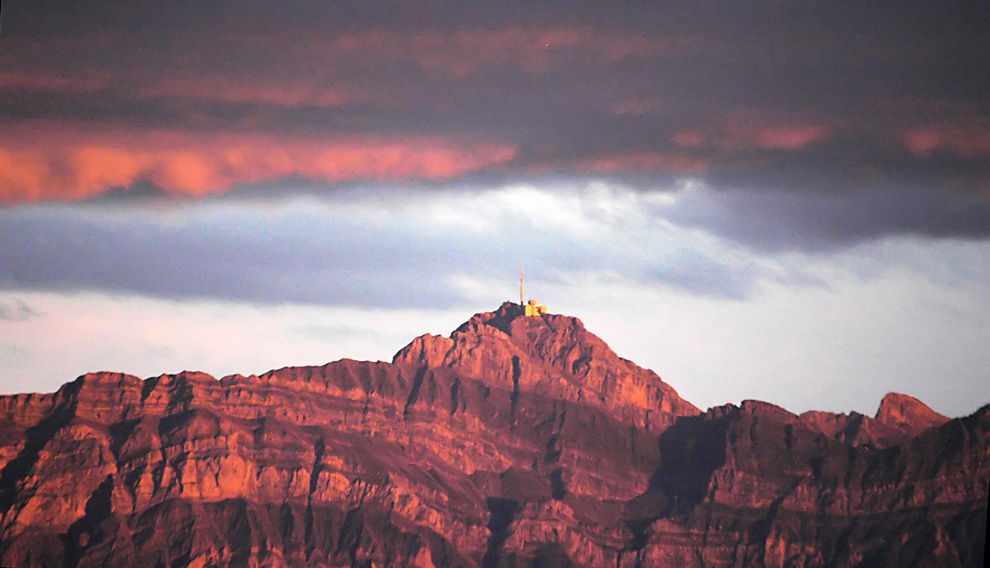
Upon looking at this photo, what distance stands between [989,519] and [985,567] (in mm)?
5334

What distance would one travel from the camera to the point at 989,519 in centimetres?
14312

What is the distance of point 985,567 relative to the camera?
456ft
